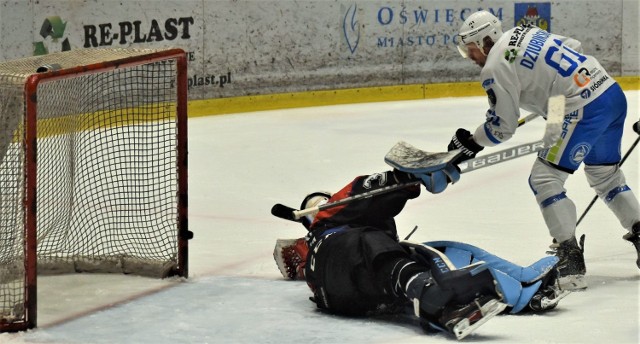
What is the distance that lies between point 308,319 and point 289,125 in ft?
A: 15.9

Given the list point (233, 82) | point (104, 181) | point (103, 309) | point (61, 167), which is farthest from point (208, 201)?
point (233, 82)

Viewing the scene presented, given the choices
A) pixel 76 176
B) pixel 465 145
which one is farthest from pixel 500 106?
pixel 76 176

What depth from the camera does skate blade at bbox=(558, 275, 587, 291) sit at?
4758 millimetres

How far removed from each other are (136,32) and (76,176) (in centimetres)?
383

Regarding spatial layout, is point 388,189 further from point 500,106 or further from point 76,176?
point 76,176

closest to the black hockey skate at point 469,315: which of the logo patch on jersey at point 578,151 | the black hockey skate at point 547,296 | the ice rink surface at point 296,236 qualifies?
the ice rink surface at point 296,236

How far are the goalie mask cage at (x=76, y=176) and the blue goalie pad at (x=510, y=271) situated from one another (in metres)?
1.16

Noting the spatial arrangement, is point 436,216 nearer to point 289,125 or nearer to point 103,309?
point 103,309

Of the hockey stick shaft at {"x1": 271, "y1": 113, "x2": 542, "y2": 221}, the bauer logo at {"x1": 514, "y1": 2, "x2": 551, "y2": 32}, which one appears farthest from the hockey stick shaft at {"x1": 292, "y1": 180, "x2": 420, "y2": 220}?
the bauer logo at {"x1": 514, "y1": 2, "x2": 551, "y2": 32}

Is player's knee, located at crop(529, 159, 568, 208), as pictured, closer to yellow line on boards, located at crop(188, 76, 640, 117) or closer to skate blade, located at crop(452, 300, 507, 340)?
skate blade, located at crop(452, 300, 507, 340)

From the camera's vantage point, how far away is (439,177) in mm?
4574

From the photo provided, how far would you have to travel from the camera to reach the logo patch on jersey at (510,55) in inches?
187

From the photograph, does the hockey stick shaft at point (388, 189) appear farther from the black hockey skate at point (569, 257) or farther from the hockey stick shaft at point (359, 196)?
the black hockey skate at point (569, 257)

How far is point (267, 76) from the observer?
10000mm
